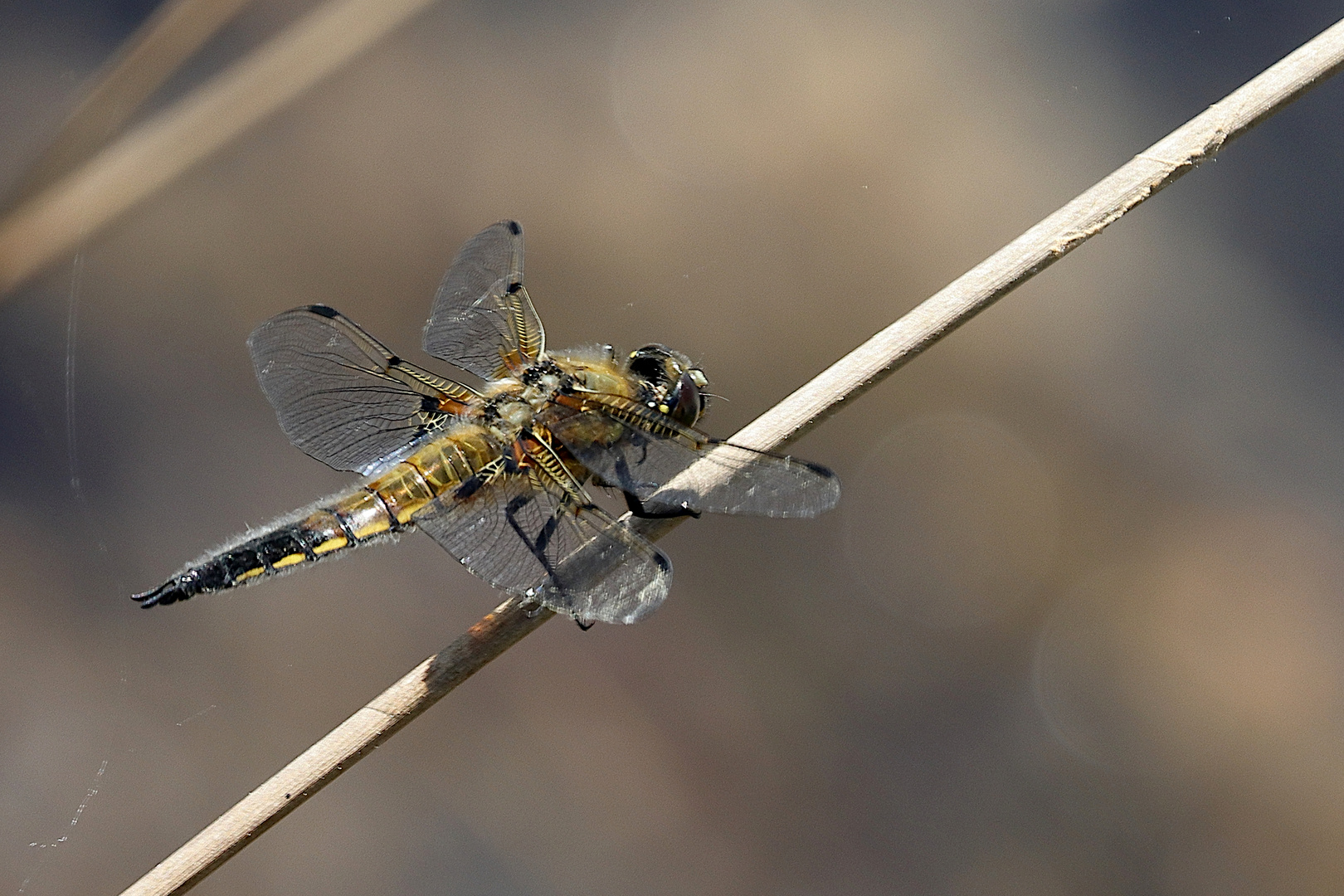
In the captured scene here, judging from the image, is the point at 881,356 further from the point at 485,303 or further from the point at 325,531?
the point at 325,531

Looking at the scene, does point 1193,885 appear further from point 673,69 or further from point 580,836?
point 673,69

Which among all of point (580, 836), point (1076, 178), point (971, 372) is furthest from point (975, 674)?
point (1076, 178)

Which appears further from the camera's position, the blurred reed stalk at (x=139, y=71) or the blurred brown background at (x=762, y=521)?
the blurred brown background at (x=762, y=521)

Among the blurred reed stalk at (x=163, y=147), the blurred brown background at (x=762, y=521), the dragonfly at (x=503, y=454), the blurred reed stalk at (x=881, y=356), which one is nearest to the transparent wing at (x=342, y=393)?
the dragonfly at (x=503, y=454)

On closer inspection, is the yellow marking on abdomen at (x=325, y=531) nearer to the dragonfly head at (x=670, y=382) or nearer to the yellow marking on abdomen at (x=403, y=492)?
the yellow marking on abdomen at (x=403, y=492)

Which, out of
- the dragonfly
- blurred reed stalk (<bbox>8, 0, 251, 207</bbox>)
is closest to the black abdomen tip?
the dragonfly

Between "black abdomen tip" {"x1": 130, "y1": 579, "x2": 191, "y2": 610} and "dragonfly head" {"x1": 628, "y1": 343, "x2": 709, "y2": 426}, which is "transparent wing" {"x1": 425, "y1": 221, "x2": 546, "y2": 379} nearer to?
"dragonfly head" {"x1": 628, "y1": 343, "x2": 709, "y2": 426}
